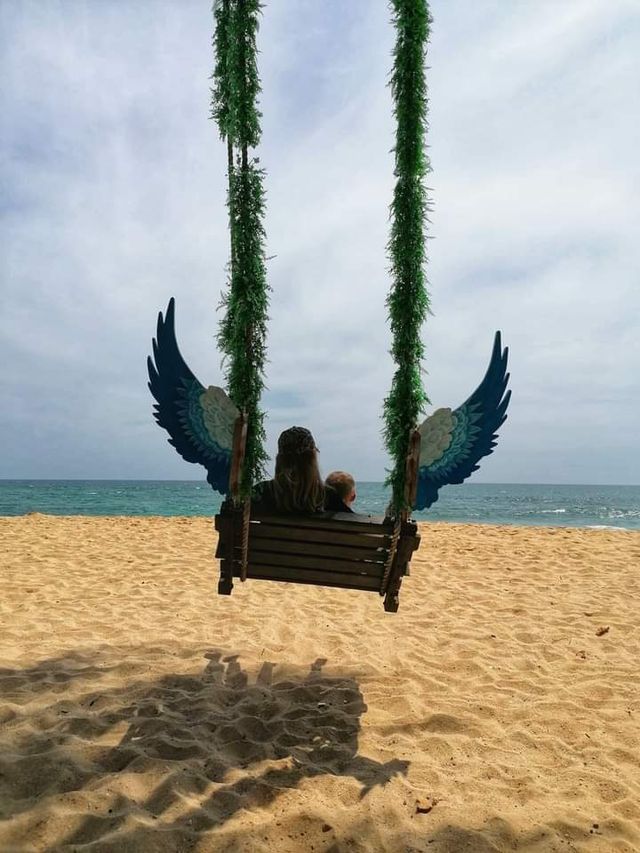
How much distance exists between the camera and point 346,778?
10.6ft

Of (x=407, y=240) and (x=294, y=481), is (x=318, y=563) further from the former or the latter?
(x=407, y=240)

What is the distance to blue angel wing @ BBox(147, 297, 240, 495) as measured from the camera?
12.4 ft

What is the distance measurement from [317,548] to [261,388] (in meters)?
1.08

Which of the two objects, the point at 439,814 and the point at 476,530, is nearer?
the point at 439,814

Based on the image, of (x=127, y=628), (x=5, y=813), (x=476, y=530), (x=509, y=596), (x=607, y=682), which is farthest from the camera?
(x=476, y=530)

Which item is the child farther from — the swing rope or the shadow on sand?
the shadow on sand

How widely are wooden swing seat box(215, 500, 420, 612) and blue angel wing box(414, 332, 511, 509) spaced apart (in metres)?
0.37

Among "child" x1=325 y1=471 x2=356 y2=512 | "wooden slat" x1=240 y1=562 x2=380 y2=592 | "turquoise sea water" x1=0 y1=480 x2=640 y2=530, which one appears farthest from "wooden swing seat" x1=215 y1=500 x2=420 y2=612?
"turquoise sea water" x1=0 y1=480 x2=640 y2=530

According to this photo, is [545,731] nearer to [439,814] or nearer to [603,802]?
[603,802]

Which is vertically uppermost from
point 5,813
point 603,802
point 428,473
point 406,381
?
point 406,381

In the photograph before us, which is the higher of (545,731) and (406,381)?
(406,381)

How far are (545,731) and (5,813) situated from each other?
3.14 metres

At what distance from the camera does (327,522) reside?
3771 mm

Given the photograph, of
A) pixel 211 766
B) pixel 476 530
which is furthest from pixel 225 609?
pixel 476 530
